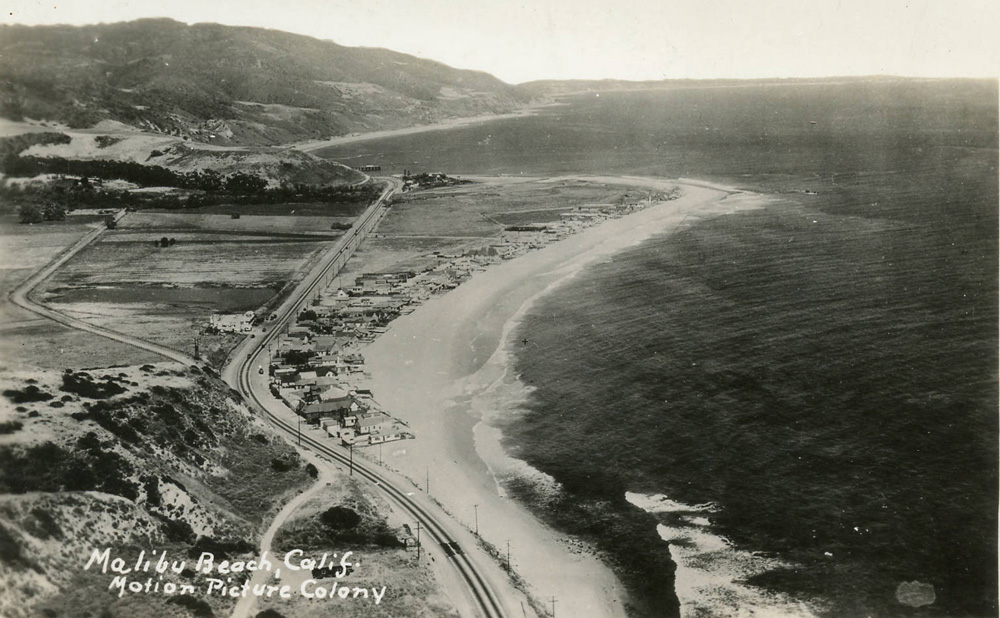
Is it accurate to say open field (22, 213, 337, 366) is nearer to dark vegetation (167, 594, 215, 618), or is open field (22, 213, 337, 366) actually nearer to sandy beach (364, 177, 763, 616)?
sandy beach (364, 177, 763, 616)

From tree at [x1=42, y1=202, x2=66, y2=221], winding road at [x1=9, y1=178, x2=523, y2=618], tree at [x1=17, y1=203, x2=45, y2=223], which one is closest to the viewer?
winding road at [x1=9, y1=178, x2=523, y2=618]

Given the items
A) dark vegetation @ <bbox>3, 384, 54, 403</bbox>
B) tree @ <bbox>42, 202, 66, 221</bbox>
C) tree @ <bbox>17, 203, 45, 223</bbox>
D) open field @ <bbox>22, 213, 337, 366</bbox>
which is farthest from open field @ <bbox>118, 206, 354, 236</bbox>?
dark vegetation @ <bbox>3, 384, 54, 403</bbox>

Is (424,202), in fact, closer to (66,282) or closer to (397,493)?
(66,282)

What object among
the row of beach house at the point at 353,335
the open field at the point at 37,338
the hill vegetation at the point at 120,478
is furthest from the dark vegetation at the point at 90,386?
the row of beach house at the point at 353,335

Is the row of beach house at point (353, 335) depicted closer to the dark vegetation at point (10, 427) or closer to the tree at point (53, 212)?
the dark vegetation at point (10, 427)

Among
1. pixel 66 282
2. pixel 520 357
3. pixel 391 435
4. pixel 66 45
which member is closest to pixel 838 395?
pixel 520 357
